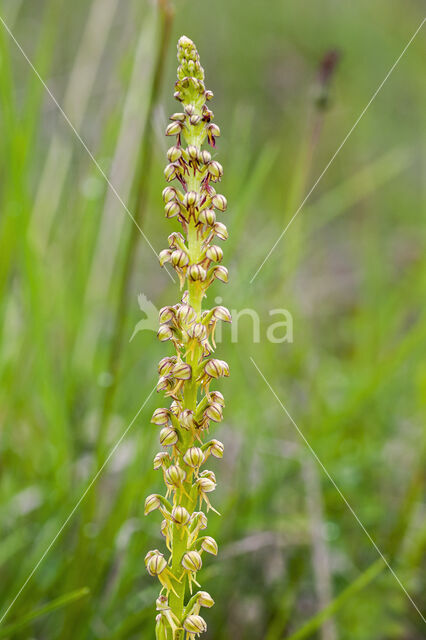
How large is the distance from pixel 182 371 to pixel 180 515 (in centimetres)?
23

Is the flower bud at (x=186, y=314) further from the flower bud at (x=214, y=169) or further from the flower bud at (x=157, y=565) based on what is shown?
the flower bud at (x=157, y=565)

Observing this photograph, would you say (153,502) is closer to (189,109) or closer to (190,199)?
(190,199)

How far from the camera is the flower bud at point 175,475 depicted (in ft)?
3.29

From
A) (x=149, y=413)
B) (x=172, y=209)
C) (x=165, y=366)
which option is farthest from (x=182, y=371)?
(x=149, y=413)

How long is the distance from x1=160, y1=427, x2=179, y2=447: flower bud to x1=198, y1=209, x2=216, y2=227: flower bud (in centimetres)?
35

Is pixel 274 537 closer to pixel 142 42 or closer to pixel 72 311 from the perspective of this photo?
pixel 72 311

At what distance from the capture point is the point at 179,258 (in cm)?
106

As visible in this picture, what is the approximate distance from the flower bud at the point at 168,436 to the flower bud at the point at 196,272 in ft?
0.83

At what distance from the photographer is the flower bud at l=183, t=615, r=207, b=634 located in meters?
1.03

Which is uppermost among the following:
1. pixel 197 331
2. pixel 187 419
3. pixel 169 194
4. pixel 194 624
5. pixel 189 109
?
pixel 189 109

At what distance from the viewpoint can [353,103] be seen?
7.09 meters

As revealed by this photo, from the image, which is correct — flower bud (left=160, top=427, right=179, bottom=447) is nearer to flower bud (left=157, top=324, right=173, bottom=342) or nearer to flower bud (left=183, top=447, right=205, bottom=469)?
flower bud (left=183, top=447, right=205, bottom=469)

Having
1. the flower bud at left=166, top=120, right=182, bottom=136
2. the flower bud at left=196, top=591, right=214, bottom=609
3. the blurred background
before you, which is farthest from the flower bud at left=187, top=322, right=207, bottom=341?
the blurred background

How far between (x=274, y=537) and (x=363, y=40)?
6.94 metres
